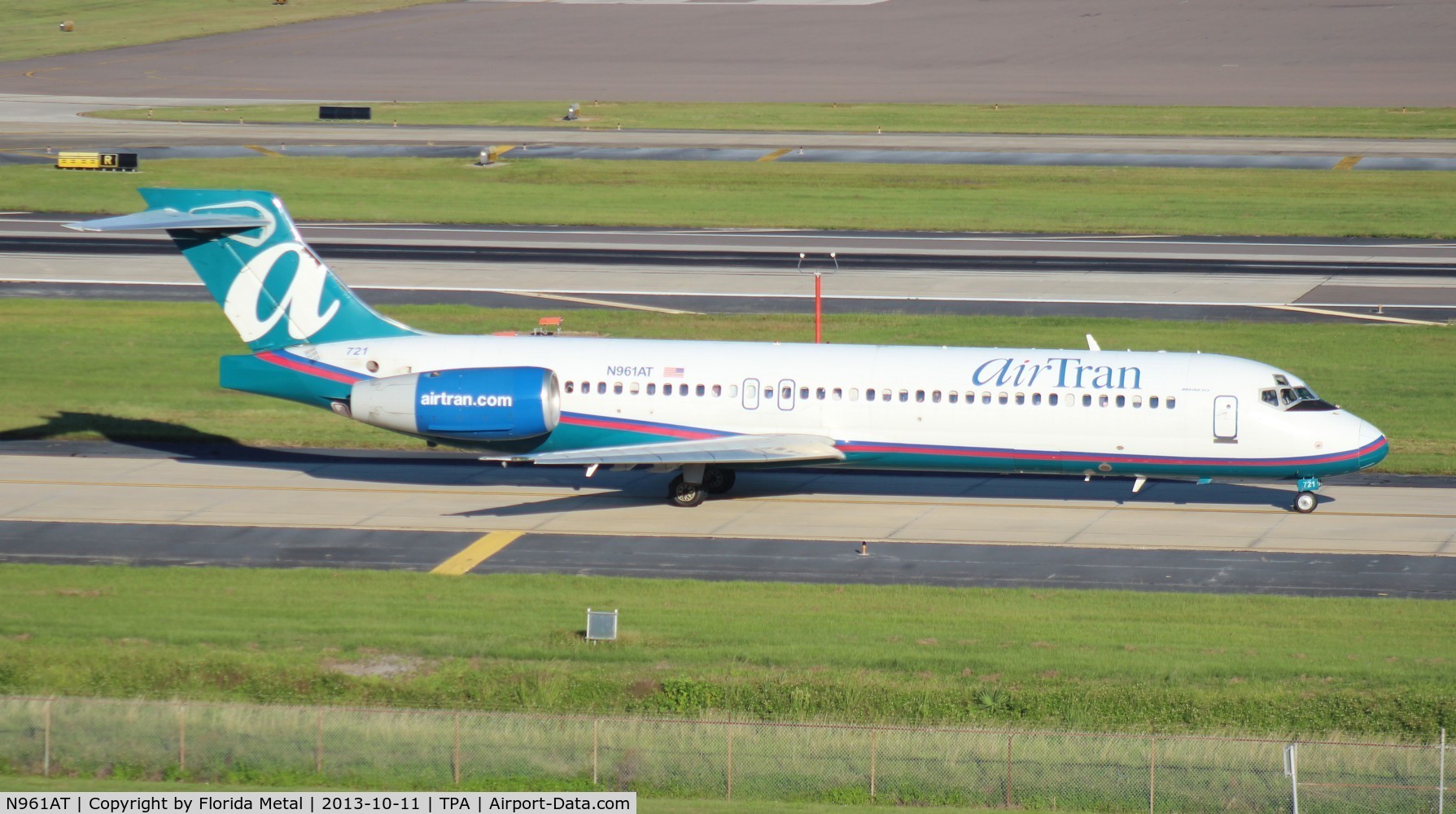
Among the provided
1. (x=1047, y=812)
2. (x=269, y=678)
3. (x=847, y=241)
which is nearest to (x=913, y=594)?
(x=1047, y=812)

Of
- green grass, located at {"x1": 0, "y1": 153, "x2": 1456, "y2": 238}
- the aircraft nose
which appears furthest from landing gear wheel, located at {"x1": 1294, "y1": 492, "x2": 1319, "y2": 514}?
green grass, located at {"x1": 0, "y1": 153, "x2": 1456, "y2": 238}

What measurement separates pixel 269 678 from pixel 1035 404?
57.8 feet

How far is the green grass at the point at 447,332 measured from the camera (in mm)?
42969

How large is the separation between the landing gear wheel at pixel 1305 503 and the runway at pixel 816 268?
1934cm

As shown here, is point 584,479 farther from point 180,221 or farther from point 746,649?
point 746,649

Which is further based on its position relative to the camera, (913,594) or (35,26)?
(35,26)

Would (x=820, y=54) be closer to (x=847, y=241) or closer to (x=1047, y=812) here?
(x=847, y=241)

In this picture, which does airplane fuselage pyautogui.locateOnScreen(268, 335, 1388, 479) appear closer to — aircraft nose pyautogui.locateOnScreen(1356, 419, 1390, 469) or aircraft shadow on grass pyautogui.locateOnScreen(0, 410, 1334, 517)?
aircraft nose pyautogui.locateOnScreen(1356, 419, 1390, 469)

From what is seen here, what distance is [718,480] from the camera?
122 ft

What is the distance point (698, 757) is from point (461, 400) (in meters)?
15.4

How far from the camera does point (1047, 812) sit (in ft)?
66.1

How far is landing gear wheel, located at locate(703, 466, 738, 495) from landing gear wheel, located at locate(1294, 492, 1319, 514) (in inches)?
509

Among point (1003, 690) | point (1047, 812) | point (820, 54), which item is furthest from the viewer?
point (820, 54)

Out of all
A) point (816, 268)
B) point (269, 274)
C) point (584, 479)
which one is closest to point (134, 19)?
point (816, 268)
